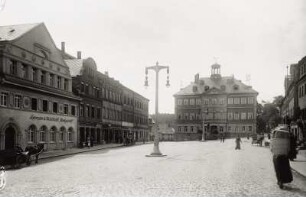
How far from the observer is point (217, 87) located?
98.1 metres

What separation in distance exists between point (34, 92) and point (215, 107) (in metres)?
66.4

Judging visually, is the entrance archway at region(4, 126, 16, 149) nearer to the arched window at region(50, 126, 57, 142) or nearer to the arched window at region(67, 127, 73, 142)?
the arched window at region(50, 126, 57, 142)

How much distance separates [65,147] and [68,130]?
2202mm

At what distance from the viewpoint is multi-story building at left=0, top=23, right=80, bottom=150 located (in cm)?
2994

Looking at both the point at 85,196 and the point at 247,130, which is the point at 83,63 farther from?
the point at 247,130

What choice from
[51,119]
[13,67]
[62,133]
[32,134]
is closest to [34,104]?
[32,134]

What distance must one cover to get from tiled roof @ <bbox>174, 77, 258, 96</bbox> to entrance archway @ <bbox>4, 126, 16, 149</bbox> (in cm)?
6945

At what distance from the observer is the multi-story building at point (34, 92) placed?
1179 inches

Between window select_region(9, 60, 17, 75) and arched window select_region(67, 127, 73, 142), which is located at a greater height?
window select_region(9, 60, 17, 75)

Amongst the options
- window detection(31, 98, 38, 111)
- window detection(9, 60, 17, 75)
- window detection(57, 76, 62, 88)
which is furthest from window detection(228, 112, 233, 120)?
window detection(9, 60, 17, 75)

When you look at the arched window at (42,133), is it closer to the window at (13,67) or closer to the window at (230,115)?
the window at (13,67)

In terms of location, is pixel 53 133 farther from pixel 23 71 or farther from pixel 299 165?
pixel 299 165

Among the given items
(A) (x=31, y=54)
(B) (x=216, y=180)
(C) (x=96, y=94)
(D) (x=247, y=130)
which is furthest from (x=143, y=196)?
(D) (x=247, y=130)

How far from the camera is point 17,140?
31266 mm
